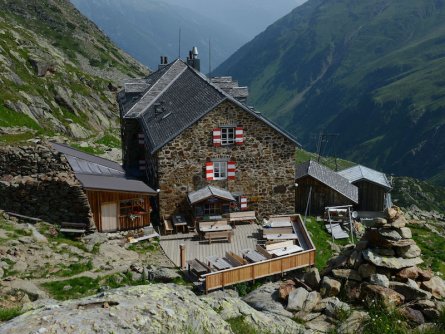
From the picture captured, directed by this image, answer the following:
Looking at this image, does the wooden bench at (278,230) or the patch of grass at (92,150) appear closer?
the wooden bench at (278,230)

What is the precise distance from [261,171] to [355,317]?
20.8 metres

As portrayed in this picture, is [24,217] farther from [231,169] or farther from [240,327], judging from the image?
[240,327]

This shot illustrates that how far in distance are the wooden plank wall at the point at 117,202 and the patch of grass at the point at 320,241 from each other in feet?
34.4

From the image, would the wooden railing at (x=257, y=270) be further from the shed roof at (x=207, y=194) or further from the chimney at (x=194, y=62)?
the chimney at (x=194, y=62)

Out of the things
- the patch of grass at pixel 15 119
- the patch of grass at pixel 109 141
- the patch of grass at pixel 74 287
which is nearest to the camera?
the patch of grass at pixel 74 287

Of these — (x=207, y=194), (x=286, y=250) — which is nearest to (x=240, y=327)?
(x=286, y=250)

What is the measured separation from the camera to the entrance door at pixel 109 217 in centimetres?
2861

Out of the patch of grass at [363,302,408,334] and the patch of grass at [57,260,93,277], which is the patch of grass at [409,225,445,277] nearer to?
the patch of grass at [57,260,93,277]

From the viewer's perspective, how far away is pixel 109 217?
28859 mm

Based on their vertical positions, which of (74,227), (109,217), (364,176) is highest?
(364,176)

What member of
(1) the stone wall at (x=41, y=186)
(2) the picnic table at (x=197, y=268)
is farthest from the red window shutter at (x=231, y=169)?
(1) the stone wall at (x=41, y=186)

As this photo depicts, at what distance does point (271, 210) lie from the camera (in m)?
34.2

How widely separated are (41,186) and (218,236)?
34.2ft

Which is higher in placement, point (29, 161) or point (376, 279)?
point (29, 161)
